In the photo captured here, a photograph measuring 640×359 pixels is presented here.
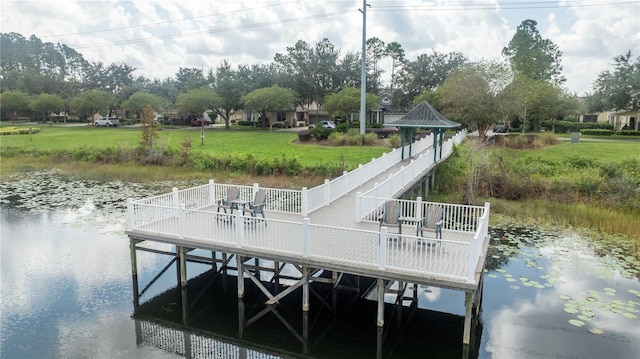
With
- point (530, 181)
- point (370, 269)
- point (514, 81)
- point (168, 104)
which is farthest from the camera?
point (168, 104)

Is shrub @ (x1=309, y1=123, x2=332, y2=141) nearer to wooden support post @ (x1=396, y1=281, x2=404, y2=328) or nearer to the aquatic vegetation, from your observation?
the aquatic vegetation

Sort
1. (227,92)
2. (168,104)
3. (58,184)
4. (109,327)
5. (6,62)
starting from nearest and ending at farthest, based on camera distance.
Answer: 1. (109,327)
2. (58,184)
3. (227,92)
4. (168,104)
5. (6,62)

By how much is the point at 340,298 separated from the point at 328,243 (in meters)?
2.46

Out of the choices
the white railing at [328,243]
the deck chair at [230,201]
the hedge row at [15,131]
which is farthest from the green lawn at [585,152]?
the hedge row at [15,131]

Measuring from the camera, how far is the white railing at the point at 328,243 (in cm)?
934

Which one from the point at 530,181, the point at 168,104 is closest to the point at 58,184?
the point at 530,181

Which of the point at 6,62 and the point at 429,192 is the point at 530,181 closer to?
the point at 429,192

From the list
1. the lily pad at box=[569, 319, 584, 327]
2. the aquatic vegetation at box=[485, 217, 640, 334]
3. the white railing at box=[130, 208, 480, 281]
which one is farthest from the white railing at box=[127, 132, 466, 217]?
the lily pad at box=[569, 319, 584, 327]

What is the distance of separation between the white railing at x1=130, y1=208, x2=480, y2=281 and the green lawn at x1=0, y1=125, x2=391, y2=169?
1508 cm

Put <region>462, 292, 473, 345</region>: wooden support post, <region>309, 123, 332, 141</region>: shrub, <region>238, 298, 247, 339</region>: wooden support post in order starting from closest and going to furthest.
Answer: <region>462, 292, 473, 345</region>: wooden support post → <region>238, 298, 247, 339</region>: wooden support post → <region>309, 123, 332, 141</region>: shrub

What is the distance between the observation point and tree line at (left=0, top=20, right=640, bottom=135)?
33469mm

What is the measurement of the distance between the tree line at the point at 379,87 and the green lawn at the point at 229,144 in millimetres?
7198

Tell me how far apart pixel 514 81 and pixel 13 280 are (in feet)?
103

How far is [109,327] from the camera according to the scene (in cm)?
1037
